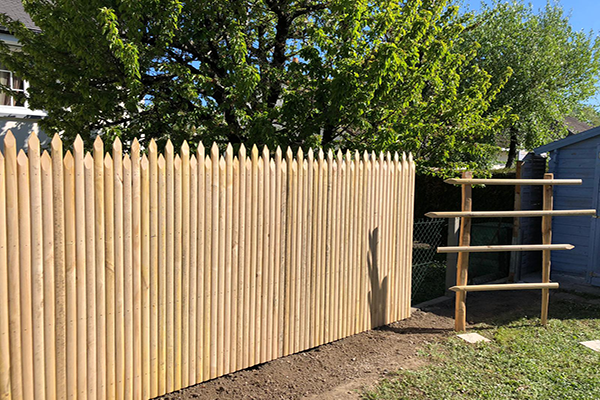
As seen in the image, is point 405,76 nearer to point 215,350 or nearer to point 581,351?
point 581,351

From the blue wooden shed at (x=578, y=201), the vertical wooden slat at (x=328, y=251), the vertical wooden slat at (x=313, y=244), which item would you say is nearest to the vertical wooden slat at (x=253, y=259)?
the vertical wooden slat at (x=313, y=244)

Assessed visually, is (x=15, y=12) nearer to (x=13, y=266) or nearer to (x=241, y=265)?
(x=241, y=265)

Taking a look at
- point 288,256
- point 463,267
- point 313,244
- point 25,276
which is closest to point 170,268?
point 25,276

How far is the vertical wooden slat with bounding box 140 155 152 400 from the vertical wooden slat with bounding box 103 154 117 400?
231mm

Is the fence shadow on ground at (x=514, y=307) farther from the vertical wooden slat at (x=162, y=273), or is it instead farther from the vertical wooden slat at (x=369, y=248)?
the vertical wooden slat at (x=162, y=273)

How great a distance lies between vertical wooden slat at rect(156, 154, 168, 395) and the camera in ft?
12.1

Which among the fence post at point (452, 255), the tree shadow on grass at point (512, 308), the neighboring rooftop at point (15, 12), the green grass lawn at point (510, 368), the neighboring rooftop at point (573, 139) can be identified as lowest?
the green grass lawn at point (510, 368)

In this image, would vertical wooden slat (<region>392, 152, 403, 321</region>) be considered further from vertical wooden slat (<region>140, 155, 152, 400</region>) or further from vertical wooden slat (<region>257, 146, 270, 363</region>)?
vertical wooden slat (<region>140, 155, 152, 400</region>)

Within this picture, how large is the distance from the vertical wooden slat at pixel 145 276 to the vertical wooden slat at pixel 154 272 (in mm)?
29

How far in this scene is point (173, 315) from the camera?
3.88m

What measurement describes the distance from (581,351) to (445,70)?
5241 mm

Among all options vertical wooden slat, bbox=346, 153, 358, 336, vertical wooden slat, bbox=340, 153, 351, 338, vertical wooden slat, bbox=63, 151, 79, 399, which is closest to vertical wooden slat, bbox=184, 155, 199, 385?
vertical wooden slat, bbox=63, 151, 79, 399

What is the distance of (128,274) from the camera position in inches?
141

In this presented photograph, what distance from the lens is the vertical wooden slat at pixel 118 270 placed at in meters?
3.43
